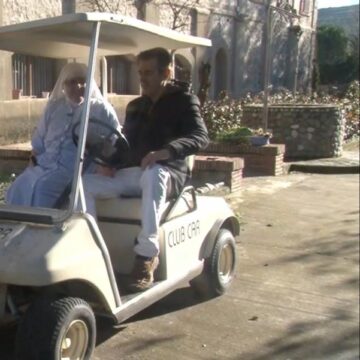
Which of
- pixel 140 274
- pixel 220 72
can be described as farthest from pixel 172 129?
pixel 220 72

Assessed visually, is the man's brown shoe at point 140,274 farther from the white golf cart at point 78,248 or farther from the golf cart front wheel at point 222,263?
the golf cart front wheel at point 222,263

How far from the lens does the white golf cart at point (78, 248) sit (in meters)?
3.10

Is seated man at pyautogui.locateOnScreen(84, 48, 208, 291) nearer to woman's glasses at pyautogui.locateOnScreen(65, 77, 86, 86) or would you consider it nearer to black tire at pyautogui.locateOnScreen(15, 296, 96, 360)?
woman's glasses at pyautogui.locateOnScreen(65, 77, 86, 86)

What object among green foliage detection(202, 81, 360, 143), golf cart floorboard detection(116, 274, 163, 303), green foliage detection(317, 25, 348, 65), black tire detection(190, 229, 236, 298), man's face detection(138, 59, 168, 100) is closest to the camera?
golf cart floorboard detection(116, 274, 163, 303)

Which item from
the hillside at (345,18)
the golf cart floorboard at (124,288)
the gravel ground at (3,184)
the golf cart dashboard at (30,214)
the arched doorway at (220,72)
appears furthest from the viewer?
the hillside at (345,18)

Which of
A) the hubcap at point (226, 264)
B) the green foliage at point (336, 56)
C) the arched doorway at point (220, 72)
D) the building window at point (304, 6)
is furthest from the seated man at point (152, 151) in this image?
the green foliage at point (336, 56)

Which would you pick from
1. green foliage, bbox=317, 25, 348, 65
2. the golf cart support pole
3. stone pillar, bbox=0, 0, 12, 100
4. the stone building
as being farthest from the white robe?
green foliage, bbox=317, 25, 348, 65

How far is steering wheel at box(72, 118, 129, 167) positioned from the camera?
4090 mm

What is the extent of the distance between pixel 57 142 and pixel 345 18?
1736 inches

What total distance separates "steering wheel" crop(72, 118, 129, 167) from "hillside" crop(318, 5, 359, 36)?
41.6 m

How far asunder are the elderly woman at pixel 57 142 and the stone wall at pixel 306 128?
8.79 metres

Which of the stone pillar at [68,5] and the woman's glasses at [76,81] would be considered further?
the stone pillar at [68,5]

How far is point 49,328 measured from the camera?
310 cm

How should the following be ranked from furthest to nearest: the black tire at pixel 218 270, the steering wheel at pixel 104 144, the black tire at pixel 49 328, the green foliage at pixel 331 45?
the green foliage at pixel 331 45
the black tire at pixel 218 270
the steering wheel at pixel 104 144
the black tire at pixel 49 328
